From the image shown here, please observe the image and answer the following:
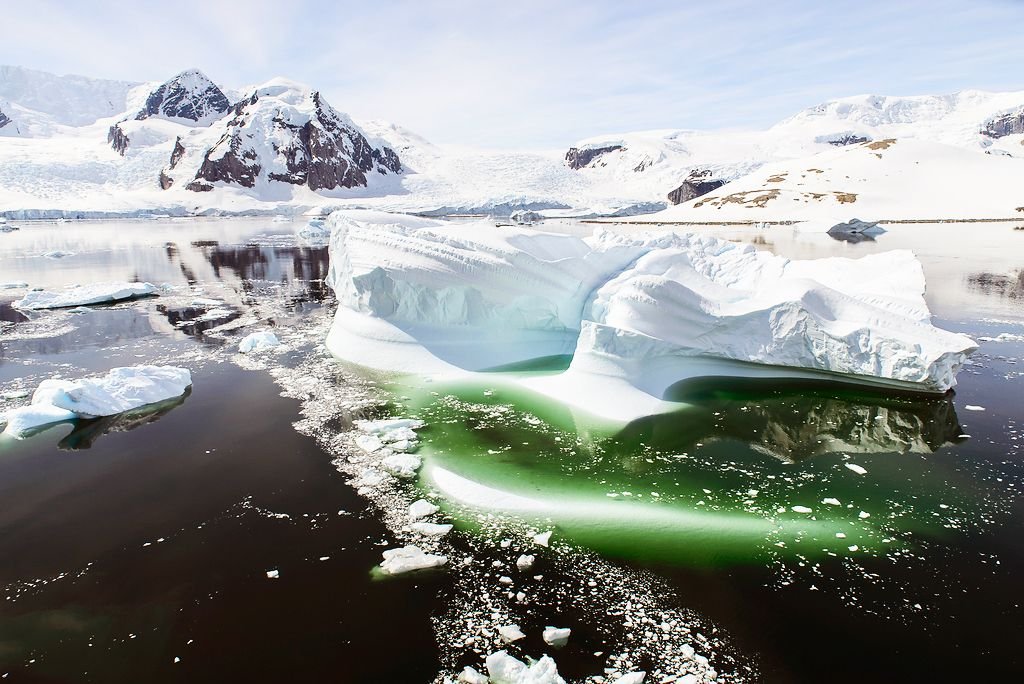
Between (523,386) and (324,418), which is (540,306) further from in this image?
(324,418)

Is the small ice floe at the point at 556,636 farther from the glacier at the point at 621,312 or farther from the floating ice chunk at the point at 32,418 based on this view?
the floating ice chunk at the point at 32,418

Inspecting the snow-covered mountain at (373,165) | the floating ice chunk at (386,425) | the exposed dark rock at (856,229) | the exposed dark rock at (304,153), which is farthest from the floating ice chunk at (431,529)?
the exposed dark rock at (304,153)

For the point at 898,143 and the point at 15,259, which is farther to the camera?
the point at 898,143

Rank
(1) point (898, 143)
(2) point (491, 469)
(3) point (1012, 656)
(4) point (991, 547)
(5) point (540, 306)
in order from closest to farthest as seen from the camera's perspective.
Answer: (3) point (1012, 656) → (4) point (991, 547) → (2) point (491, 469) → (5) point (540, 306) → (1) point (898, 143)

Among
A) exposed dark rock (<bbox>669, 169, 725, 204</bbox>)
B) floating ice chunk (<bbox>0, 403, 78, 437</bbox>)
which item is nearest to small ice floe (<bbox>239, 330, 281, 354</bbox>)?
floating ice chunk (<bbox>0, 403, 78, 437</bbox>)

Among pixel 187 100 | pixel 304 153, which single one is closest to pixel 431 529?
pixel 304 153

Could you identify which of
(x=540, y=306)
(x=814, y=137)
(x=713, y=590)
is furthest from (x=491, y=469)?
(x=814, y=137)

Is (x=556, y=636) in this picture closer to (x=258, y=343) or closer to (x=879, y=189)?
(x=258, y=343)
